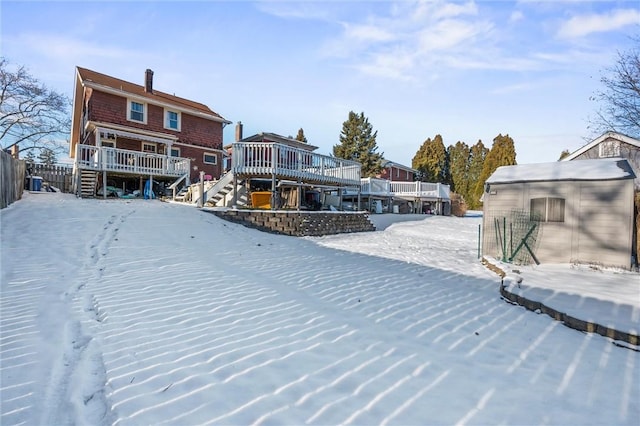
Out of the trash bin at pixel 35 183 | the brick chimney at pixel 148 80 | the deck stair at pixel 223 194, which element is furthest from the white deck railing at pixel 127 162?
the brick chimney at pixel 148 80

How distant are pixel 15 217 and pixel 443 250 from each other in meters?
12.6

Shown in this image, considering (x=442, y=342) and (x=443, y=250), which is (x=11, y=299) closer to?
(x=442, y=342)

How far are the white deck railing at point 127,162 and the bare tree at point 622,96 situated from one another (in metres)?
21.5

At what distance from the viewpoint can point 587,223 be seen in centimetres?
829

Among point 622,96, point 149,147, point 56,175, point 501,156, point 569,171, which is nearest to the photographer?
point 569,171

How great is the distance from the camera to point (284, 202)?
15.2 metres

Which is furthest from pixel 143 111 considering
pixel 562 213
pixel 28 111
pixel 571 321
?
pixel 571 321

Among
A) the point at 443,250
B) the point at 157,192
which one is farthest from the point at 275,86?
the point at 443,250

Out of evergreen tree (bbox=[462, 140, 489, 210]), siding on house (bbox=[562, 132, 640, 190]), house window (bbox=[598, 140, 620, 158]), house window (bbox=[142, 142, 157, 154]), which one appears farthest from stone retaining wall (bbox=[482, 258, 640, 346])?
evergreen tree (bbox=[462, 140, 489, 210])

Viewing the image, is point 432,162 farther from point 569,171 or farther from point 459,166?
point 569,171

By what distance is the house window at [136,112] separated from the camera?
19375 mm

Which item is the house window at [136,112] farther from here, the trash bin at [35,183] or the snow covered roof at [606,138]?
the snow covered roof at [606,138]

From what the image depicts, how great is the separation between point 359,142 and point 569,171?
91.0 ft

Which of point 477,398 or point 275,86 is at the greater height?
point 275,86
